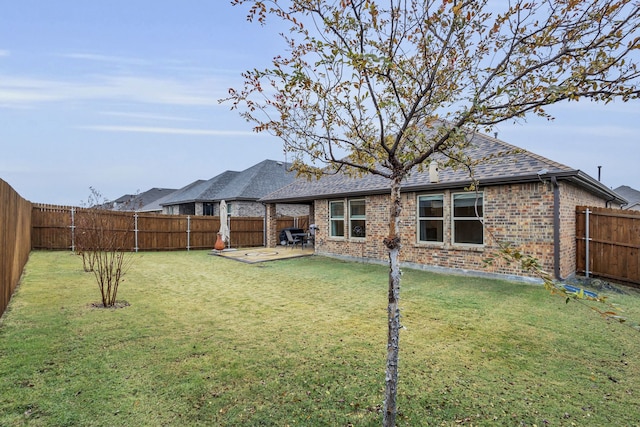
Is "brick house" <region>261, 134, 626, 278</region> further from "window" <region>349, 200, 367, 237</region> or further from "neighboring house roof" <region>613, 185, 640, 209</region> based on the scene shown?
"neighboring house roof" <region>613, 185, 640, 209</region>

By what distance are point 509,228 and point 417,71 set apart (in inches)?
296

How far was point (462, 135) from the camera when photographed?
2355 mm

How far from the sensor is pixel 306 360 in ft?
12.7

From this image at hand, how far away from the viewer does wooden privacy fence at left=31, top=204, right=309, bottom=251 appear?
47.5 feet

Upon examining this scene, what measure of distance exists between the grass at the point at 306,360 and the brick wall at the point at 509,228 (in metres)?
1.54

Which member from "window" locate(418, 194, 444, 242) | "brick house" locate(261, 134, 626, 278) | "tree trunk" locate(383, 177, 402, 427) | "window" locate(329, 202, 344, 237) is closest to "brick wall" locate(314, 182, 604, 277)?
"brick house" locate(261, 134, 626, 278)

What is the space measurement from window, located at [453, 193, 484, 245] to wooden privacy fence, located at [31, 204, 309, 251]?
1117cm

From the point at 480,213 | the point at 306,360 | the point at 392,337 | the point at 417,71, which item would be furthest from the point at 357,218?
the point at 392,337

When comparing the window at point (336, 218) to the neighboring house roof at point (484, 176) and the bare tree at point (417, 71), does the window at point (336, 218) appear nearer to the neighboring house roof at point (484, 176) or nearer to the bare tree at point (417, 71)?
the neighboring house roof at point (484, 176)

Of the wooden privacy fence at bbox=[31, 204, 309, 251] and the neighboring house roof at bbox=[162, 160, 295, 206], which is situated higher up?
the neighboring house roof at bbox=[162, 160, 295, 206]

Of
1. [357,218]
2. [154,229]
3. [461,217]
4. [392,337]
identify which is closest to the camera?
[392,337]

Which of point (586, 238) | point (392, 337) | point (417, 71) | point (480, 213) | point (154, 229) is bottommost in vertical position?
point (392, 337)

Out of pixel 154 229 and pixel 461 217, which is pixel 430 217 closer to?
pixel 461 217

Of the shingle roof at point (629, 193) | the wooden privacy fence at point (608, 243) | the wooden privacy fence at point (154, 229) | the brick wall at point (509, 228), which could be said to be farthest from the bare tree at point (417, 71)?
the shingle roof at point (629, 193)
